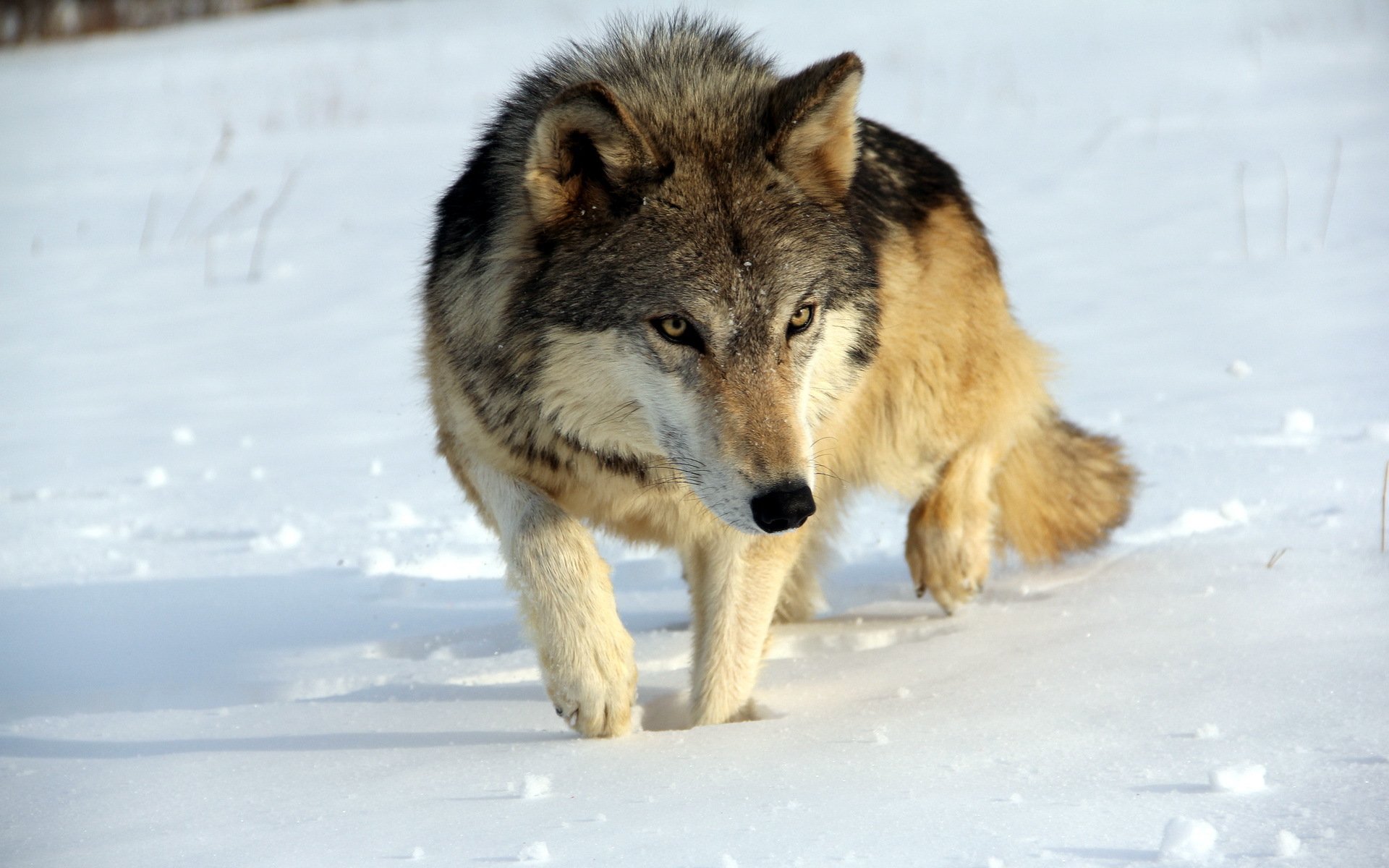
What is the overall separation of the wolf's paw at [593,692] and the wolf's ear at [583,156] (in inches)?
39.6

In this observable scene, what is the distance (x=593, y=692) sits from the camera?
2.74 metres

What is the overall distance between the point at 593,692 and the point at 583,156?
1.20 m

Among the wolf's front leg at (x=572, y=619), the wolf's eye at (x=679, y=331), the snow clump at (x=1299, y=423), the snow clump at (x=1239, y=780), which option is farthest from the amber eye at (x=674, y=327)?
the snow clump at (x=1299, y=423)

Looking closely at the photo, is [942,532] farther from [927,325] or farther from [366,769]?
[366,769]

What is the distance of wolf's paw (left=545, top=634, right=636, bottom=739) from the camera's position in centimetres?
274

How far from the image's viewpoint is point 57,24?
25219 mm

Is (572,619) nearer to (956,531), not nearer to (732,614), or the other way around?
(732,614)

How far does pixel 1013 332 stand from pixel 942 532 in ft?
2.46

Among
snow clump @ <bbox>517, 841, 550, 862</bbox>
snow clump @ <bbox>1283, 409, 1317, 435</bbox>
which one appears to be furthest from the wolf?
snow clump @ <bbox>1283, 409, 1317, 435</bbox>

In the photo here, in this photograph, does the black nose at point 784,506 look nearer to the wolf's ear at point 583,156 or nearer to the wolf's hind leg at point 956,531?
the wolf's ear at point 583,156

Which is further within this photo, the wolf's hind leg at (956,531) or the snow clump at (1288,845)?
the wolf's hind leg at (956,531)

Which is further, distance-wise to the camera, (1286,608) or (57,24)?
Answer: (57,24)

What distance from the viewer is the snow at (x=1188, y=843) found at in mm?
1873

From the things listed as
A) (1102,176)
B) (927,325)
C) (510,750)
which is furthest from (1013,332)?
(1102,176)
